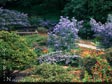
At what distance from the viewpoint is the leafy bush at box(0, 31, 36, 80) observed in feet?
36.3

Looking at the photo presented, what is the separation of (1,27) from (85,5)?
473cm

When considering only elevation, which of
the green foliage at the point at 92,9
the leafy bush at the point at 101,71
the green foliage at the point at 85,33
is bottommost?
the green foliage at the point at 85,33

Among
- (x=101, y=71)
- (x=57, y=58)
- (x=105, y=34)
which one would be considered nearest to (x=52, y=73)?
(x=101, y=71)

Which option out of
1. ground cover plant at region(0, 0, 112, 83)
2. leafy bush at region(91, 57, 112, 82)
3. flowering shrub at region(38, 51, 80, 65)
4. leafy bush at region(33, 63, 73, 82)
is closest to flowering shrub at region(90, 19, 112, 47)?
ground cover plant at region(0, 0, 112, 83)

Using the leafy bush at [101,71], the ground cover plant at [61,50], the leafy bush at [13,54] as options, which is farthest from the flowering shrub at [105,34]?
the leafy bush at [13,54]

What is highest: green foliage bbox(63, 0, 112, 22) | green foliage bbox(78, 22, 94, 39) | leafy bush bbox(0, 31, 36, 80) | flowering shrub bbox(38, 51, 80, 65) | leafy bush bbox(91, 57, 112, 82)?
leafy bush bbox(0, 31, 36, 80)

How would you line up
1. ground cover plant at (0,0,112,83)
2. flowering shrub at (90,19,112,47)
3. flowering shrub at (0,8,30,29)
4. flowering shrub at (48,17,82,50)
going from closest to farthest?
ground cover plant at (0,0,112,83) → flowering shrub at (48,17,82,50) → flowering shrub at (90,19,112,47) → flowering shrub at (0,8,30,29)

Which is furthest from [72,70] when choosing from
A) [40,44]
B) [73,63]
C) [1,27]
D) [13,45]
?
[1,27]

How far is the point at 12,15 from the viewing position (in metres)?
21.7

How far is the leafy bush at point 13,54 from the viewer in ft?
36.3

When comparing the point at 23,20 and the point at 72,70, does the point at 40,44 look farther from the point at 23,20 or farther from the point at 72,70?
the point at 23,20

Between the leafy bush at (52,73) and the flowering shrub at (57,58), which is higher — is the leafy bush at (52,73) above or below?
above

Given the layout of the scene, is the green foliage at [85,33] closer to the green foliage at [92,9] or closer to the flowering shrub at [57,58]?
the green foliage at [92,9]

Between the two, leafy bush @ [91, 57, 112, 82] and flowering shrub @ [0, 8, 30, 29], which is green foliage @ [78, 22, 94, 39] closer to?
flowering shrub @ [0, 8, 30, 29]
